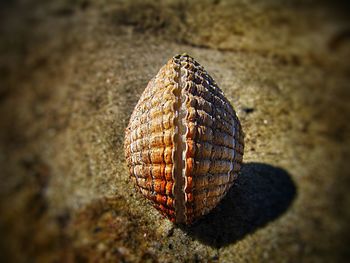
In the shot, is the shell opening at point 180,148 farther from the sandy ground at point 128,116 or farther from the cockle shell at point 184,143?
the sandy ground at point 128,116

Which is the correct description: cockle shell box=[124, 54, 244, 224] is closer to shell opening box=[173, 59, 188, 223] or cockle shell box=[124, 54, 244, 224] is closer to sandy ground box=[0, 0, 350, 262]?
shell opening box=[173, 59, 188, 223]

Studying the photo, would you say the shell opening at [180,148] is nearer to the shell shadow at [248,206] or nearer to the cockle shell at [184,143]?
the cockle shell at [184,143]

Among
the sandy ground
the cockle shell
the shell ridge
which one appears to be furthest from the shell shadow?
the shell ridge

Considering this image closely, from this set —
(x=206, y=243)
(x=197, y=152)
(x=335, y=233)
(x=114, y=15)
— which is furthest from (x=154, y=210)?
(x=114, y=15)

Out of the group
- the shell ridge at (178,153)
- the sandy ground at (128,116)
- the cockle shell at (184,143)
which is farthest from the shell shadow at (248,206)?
the shell ridge at (178,153)

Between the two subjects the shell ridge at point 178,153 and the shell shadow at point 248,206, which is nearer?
the shell ridge at point 178,153

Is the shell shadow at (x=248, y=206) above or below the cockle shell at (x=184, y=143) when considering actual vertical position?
below

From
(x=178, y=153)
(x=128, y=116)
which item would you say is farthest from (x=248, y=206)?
(x=128, y=116)

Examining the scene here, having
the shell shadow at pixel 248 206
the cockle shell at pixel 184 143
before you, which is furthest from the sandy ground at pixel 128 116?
the cockle shell at pixel 184 143
